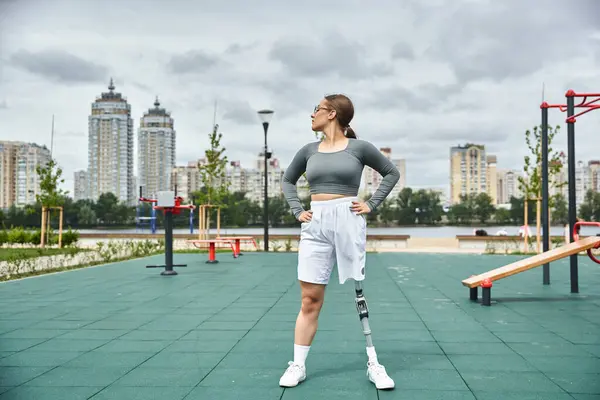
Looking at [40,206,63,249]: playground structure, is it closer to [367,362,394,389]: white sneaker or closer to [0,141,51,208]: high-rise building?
[367,362,394,389]: white sneaker

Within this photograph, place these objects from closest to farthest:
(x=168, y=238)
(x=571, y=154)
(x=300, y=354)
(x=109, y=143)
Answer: (x=300, y=354), (x=571, y=154), (x=168, y=238), (x=109, y=143)

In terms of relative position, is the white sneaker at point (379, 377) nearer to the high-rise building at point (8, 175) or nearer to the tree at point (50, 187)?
the tree at point (50, 187)

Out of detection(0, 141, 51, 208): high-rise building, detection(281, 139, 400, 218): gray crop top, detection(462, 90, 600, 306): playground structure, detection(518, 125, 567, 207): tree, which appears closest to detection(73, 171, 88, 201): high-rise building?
detection(0, 141, 51, 208): high-rise building

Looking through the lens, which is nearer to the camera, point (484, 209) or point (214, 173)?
point (214, 173)

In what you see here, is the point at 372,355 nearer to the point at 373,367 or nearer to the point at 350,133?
the point at 373,367

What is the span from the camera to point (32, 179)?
5019cm

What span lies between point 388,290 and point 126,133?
71891 millimetres

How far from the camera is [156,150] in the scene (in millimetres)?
68312

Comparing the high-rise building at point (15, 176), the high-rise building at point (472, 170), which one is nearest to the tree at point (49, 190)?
the high-rise building at point (15, 176)

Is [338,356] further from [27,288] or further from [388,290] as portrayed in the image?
[27,288]

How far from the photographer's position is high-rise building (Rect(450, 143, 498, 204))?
334 ft

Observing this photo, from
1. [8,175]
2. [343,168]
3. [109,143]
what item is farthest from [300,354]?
[109,143]

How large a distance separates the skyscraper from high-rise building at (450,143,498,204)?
55926 millimetres

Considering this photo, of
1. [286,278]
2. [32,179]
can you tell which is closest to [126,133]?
[32,179]
